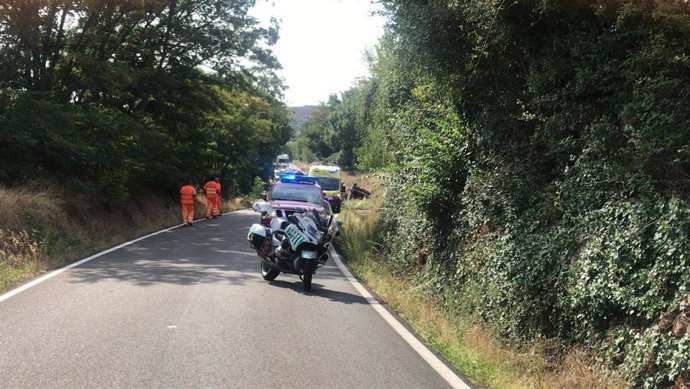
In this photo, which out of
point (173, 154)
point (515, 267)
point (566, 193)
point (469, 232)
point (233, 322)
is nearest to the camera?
point (566, 193)

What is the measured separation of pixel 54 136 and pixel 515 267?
44.9 feet

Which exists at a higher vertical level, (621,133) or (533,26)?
(533,26)

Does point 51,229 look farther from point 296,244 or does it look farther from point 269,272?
point 296,244

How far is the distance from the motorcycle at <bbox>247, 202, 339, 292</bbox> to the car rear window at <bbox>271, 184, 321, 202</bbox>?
15.9 feet

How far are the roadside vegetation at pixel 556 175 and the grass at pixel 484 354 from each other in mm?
77

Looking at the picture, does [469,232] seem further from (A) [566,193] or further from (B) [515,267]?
(A) [566,193]

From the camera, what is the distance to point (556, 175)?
276 inches

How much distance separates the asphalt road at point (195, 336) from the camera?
17.1ft

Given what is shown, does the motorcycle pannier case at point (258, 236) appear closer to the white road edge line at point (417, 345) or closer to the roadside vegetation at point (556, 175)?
the white road edge line at point (417, 345)

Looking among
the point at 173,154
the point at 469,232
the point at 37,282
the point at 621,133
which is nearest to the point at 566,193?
the point at 621,133

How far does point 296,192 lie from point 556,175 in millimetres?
9425

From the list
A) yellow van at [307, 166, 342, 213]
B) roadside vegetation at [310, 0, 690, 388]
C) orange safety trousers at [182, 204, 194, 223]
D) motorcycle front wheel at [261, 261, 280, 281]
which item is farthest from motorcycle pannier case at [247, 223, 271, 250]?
yellow van at [307, 166, 342, 213]

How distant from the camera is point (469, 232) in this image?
879 centimetres

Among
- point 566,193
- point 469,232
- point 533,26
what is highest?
point 533,26
